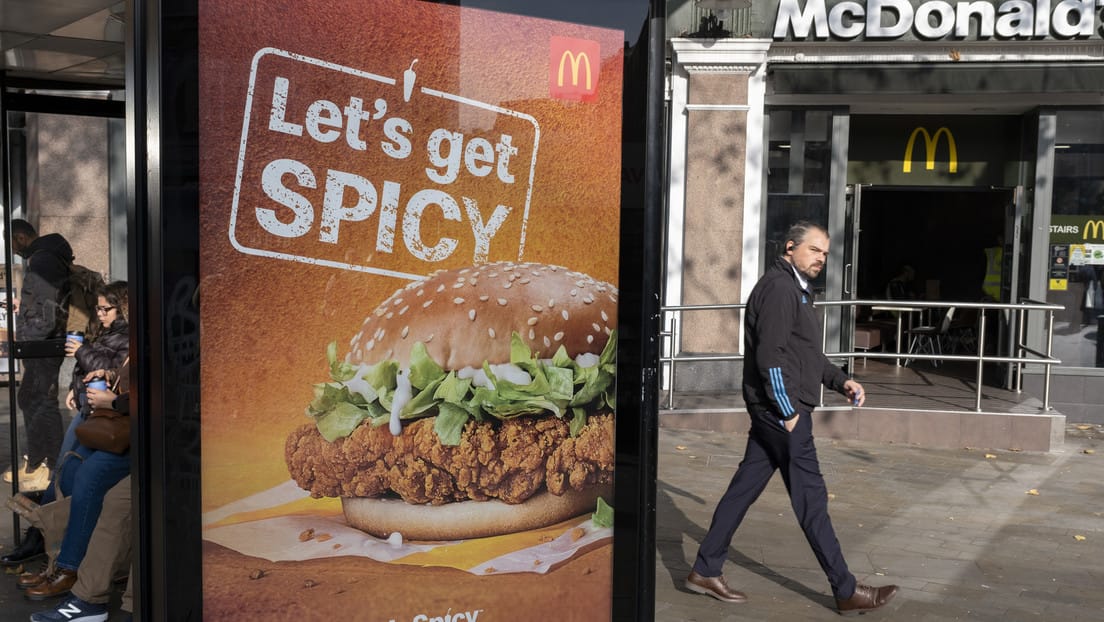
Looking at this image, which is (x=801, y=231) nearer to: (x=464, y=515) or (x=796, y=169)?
(x=464, y=515)

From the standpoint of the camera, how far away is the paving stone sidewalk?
540cm

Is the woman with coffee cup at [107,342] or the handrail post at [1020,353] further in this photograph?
the handrail post at [1020,353]

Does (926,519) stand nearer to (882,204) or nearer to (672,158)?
(672,158)

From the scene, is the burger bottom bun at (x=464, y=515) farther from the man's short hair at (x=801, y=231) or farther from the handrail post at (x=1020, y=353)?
the handrail post at (x=1020, y=353)

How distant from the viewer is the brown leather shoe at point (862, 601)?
5160mm

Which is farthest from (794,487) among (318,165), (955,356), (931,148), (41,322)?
(931,148)

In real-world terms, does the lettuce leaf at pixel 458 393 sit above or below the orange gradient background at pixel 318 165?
below

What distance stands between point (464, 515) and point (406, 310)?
68cm

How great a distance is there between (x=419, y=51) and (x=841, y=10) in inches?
352

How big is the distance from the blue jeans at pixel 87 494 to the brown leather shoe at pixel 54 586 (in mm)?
120

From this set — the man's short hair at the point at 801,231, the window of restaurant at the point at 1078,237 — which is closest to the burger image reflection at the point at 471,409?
the man's short hair at the point at 801,231

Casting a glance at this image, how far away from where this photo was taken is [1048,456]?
9211 millimetres

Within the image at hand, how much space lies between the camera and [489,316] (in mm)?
3309

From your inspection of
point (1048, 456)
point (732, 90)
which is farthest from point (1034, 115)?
point (1048, 456)
